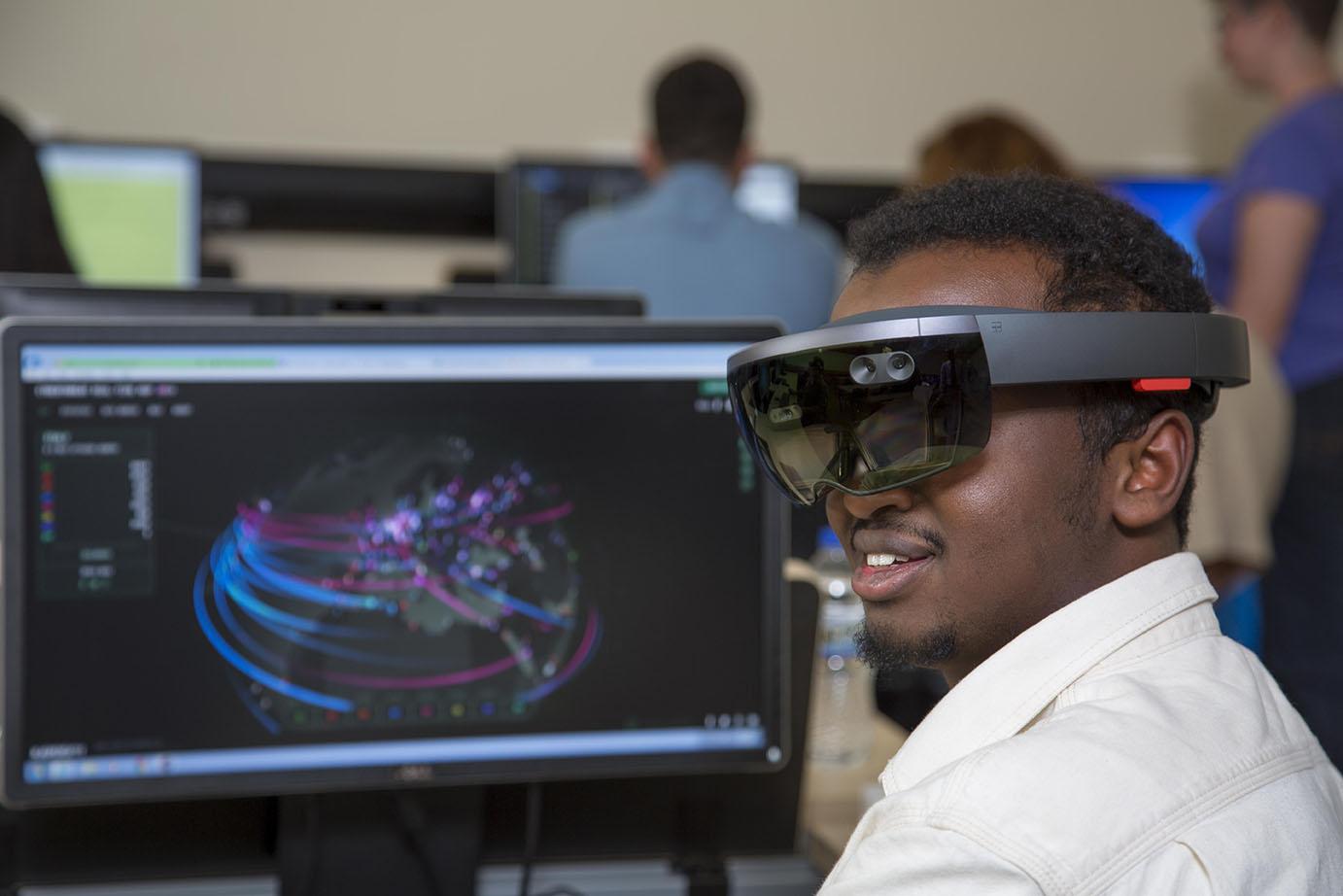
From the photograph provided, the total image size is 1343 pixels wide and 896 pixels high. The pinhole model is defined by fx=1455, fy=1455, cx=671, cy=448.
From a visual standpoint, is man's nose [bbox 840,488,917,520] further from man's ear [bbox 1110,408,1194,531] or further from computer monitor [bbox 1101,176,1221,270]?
computer monitor [bbox 1101,176,1221,270]

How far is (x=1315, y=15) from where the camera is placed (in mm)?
2598

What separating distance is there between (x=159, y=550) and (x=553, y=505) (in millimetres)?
302

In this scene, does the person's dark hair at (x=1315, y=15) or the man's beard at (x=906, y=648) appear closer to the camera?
the man's beard at (x=906, y=648)

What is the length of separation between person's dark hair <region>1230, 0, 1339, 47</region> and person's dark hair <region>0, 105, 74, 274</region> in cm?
213

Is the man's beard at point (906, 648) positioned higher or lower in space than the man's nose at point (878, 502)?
lower

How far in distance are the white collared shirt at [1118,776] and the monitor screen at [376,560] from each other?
403mm

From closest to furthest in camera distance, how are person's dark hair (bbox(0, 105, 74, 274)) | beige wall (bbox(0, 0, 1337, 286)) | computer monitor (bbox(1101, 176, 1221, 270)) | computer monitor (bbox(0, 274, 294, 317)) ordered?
computer monitor (bbox(0, 274, 294, 317))
person's dark hair (bbox(0, 105, 74, 274))
beige wall (bbox(0, 0, 1337, 286))
computer monitor (bbox(1101, 176, 1221, 270))

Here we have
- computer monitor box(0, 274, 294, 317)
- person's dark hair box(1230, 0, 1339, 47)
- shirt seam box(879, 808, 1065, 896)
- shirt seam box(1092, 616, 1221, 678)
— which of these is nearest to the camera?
shirt seam box(879, 808, 1065, 896)

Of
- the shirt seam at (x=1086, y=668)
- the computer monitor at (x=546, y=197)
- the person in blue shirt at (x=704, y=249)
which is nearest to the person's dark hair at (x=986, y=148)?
the person in blue shirt at (x=704, y=249)

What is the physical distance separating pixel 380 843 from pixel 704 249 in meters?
1.67

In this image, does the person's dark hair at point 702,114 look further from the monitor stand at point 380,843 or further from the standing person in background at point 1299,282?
the monitor stand at point 380,843

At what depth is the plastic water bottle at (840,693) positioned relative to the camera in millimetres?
1555

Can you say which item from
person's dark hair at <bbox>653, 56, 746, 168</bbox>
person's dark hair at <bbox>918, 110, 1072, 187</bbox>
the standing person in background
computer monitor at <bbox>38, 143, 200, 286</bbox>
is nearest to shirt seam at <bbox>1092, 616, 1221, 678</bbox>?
the standing person in background

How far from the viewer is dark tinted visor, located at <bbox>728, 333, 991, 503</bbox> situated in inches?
32.1
